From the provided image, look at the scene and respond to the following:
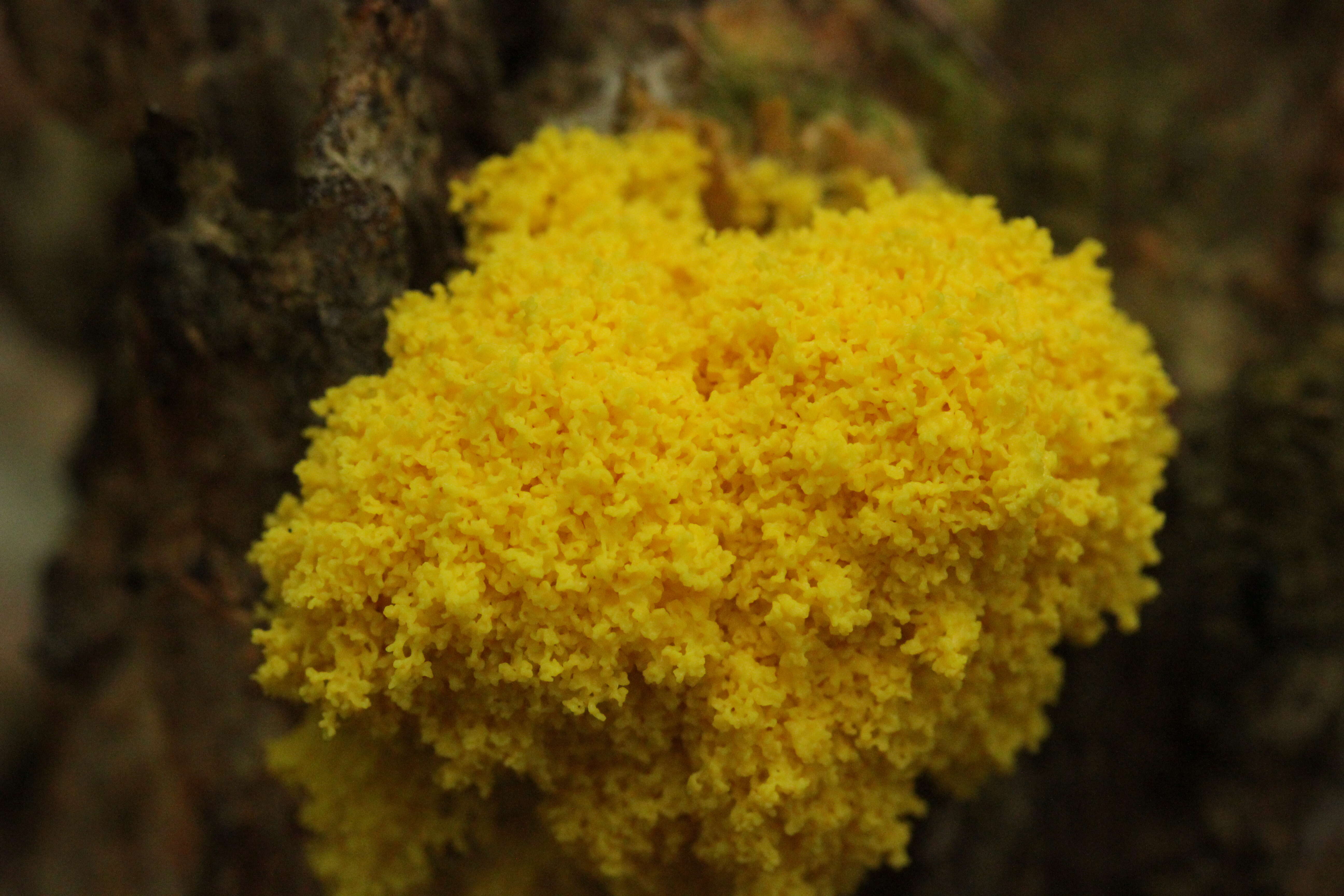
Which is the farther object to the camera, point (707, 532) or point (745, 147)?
point (745, 147)

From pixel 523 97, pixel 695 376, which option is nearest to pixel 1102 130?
pixel 523 97

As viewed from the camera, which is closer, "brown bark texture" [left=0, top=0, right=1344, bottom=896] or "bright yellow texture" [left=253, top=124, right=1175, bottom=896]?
"bright yellow texture" [left=253, top=124, right=1175, bottom=896]

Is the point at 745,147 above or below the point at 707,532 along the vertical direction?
above

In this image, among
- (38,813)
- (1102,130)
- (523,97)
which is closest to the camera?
(523,97)

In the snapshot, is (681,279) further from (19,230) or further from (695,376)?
(19,230)
